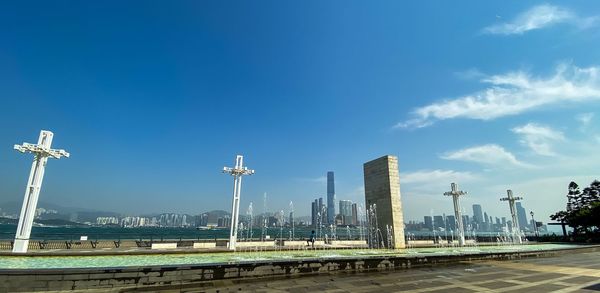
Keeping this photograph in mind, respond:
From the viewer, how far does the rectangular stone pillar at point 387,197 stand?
86.8 feet

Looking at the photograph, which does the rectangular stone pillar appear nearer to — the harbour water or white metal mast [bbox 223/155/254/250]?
the harbour water

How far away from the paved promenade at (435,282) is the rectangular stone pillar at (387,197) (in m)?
12.5

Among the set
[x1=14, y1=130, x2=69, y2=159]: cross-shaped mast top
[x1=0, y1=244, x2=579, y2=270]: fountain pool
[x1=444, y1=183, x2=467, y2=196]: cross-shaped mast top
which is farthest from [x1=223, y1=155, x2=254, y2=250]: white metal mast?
[x1=444, y1=183, x2=467, y2=196]: cross-shaped mast top

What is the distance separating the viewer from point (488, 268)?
48.5ft

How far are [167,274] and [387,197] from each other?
22.0 m

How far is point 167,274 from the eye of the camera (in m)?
9.38

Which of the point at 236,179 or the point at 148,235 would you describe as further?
the point at 148,235

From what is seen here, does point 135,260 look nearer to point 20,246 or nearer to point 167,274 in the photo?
point 167,274

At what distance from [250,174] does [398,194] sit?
47.3 ft

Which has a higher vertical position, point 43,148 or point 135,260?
point 43,148

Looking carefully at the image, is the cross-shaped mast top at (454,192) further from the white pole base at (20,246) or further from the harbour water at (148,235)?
the white pole base at (20,246)

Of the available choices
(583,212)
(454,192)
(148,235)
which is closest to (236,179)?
(454,192)

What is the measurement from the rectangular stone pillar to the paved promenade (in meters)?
12.5

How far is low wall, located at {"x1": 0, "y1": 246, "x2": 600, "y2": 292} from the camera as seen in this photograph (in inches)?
315
